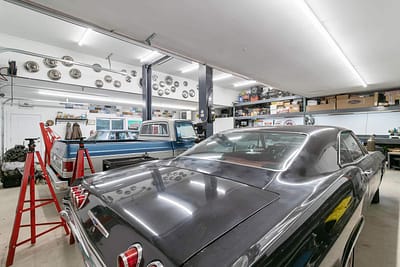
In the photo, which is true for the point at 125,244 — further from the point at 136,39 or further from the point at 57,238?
the point at 136,39

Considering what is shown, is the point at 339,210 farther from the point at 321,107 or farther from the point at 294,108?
the point at 294,108

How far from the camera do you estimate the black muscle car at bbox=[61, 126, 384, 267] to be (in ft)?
2.11

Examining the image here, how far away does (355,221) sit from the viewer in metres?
1.30

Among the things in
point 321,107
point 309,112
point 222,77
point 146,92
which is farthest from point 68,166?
point 321,107

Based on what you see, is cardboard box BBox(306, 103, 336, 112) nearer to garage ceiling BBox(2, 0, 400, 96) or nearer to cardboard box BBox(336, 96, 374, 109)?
cardboard box BBox(336, 96, 374, 109)

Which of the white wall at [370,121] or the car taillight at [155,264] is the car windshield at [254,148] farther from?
the white wall at [370,121]

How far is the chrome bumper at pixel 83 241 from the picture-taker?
2.70ft

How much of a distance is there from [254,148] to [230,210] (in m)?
1.13

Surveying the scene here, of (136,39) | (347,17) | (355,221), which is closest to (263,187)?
→ (355,221)

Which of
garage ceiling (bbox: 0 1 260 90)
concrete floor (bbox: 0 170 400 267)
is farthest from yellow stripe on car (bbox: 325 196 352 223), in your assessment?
garage ceiling (bbox: 0 1 260 90)

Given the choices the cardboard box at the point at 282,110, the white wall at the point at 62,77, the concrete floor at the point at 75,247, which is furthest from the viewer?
the cardboard box at the point at 282,110

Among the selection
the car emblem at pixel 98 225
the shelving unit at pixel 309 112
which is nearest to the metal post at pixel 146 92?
the car emblem at pixel 98 225

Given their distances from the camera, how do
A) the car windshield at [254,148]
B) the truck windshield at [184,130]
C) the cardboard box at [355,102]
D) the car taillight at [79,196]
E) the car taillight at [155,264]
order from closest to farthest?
1. the car taillight at [155,264]
2. the car taillight at [79,196]
3. the car windshield at [254,148]
4. the truck windshield at [184,130]
5. the cardboard box at [355,102]

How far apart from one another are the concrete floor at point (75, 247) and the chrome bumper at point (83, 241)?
74 cm
